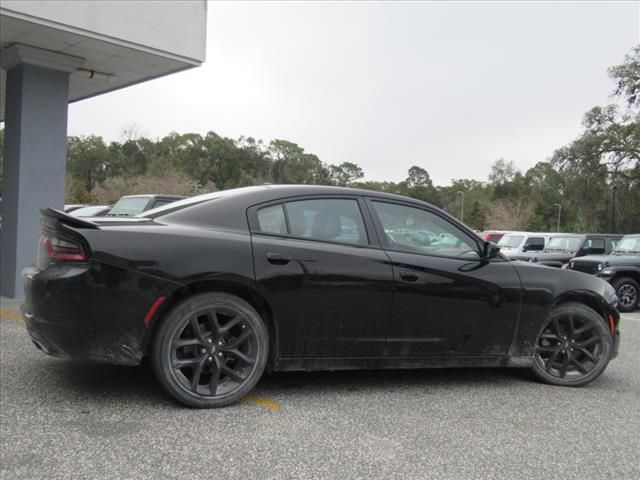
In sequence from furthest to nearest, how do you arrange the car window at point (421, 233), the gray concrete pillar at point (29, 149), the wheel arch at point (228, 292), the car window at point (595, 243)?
1. the car window at point (595, 243)
2. the gray concrete pillar at point (29, 149)
3. the car window at point (421, 233)
4. the wheel arch at point (228, 292)

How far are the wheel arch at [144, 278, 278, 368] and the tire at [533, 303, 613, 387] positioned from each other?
7.26 ft

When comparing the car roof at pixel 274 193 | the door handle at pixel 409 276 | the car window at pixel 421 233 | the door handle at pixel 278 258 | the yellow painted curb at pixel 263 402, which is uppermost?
the car roof at pixel 274 193

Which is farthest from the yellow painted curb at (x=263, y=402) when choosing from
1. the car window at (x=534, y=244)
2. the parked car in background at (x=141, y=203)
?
the car window at (x=534, y=244)

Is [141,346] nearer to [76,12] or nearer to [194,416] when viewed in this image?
[194,416]

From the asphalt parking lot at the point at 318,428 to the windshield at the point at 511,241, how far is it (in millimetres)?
11256

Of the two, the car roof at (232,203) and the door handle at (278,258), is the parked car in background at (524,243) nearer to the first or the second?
the car roof at (232,203)

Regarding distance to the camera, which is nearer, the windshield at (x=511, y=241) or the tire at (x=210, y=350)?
the tire at (x=210, y=350)

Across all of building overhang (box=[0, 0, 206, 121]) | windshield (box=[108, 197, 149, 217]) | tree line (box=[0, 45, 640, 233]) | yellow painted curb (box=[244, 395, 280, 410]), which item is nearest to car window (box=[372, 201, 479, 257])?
yellow painted curb (box=[244, 395, 280, 410])

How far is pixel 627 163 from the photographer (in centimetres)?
3631

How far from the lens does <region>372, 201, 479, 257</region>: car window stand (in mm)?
4059

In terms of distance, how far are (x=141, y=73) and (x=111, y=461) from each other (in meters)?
7.39

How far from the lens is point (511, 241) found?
50.9 ft

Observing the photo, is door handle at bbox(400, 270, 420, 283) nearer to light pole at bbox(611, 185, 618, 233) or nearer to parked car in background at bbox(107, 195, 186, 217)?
parked car in background at bbox(107, 195, 186, 217)

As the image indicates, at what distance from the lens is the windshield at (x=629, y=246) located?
11.5 metres
